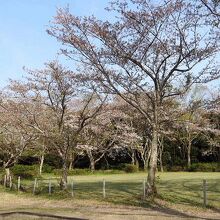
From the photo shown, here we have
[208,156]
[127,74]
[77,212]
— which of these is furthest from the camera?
[208,156]

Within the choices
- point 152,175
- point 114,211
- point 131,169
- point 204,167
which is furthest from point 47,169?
point 114,211

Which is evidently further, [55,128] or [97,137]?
[97,137]

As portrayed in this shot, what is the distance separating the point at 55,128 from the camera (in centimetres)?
2280

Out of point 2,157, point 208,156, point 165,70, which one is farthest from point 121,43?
point 208,156

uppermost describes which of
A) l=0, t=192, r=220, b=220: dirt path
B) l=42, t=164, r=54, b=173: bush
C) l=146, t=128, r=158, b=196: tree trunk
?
l=42, t=164, r=54, b=173: bush

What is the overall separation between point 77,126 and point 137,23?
7.44 meters

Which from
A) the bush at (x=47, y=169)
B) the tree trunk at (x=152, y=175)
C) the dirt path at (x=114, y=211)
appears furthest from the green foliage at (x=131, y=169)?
the tree trunk at (x=152, y=175)

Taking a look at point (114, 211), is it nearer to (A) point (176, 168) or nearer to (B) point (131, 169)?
(B) point (131, 169)

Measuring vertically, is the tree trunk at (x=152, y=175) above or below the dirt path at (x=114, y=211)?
above

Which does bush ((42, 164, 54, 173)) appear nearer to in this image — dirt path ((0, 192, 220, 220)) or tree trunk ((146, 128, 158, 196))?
dirt path ((0, 192, 220, 220))

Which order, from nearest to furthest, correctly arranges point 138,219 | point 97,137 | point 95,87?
point 138,219
point 95,87
point 97,137

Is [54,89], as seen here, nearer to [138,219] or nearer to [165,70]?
[165,70]

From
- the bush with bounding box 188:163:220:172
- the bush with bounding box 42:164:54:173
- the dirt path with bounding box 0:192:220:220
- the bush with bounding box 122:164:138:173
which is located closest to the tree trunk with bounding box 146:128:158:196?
the dirt path with bounding box 0:192:220:220

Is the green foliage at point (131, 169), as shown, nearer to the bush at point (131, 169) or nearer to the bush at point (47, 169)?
the bush at point (131, 169)
